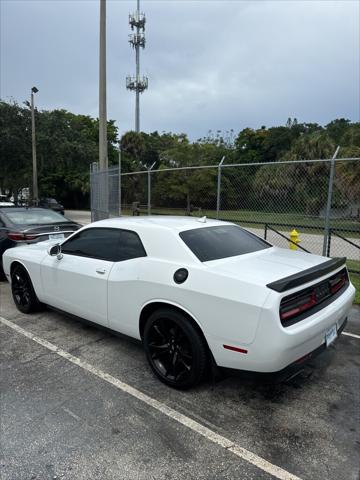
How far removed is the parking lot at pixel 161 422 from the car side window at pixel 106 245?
107 cm

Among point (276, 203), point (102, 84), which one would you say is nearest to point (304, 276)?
point (276, 203)

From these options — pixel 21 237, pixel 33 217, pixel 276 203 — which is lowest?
pixel 21 237

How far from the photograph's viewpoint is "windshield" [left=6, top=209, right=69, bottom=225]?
23.5 feet

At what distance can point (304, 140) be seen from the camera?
2448cm

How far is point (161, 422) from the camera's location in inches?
110

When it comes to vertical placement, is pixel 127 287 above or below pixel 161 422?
above

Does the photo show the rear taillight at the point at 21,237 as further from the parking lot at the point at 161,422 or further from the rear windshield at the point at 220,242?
the rear windshield at the point at 220,242

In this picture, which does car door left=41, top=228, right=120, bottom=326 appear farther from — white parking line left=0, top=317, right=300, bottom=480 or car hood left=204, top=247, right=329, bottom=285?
car hood left=204, top=247, right=329, bottom=285

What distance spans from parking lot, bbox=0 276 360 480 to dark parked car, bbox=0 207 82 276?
3016 mm

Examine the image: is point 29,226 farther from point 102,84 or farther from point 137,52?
Result: point 137,52

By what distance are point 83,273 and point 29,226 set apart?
3.43m

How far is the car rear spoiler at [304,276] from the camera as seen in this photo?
2697 millimetres

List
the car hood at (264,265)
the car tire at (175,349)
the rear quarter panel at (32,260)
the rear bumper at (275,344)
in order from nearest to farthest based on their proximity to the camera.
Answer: the rear bumper at (275,344) < the car hood at (264,265) < the car tire at (175,349) < the rear quarter panel at (32,260)

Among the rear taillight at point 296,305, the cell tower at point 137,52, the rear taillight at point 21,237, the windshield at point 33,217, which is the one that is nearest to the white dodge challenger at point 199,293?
the rear taillight at point 296,305
